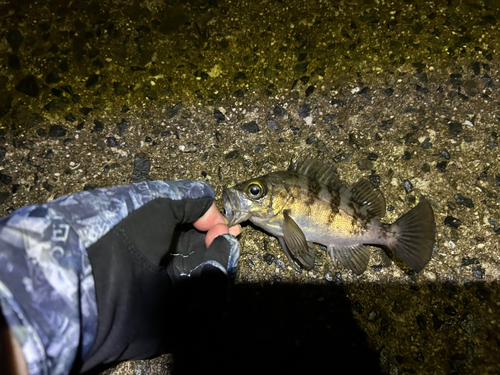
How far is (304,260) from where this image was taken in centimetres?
261

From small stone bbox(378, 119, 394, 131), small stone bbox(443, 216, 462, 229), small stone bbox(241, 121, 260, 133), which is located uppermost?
small stone bbox(241, 121, 260, 133)

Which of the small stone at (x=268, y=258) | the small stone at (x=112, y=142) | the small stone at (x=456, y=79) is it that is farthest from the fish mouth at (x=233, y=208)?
the small stone at (x=456, y=79)

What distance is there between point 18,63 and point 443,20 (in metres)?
4.17

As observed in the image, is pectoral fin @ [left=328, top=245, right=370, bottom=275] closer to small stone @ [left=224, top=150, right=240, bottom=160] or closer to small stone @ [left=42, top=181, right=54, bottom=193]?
small stone @ [left=224, top=150, right=240, bottom=160]

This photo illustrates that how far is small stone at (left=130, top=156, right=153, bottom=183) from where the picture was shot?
292 centimetres

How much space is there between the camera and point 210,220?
251 centimetres

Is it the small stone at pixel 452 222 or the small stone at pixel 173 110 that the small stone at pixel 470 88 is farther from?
the small stone at pixel 173 110

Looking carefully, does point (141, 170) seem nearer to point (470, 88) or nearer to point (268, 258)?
point (268, 258)

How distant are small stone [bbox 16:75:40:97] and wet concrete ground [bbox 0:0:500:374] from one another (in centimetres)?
1

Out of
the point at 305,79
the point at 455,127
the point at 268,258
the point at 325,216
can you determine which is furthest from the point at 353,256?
the point at 305,79

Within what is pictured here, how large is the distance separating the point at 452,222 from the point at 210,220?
1.97 meters

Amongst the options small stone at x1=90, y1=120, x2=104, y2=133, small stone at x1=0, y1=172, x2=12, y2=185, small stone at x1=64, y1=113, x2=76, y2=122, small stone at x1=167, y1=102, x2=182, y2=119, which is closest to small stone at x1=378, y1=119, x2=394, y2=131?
small stone at x1=167, y1=102, x2=182, y2=119

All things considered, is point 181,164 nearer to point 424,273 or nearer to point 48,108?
point 48,108

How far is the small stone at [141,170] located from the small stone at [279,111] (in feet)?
4.08
